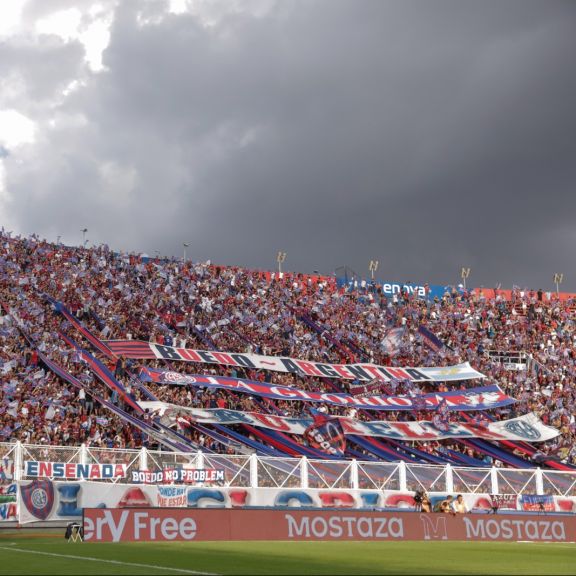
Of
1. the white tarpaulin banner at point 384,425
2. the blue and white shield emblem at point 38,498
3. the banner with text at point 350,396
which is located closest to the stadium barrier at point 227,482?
the blue and white shield emblem at point 38,498

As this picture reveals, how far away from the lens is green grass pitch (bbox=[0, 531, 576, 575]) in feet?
52.0

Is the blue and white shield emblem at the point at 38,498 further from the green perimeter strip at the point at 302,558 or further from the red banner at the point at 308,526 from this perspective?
the green perimeter strip at the point at 302,558

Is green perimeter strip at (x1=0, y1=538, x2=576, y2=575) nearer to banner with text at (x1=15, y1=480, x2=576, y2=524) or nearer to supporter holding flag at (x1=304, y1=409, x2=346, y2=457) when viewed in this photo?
Result: banner with text at (x1=15, y1=480, x2=576, y2=524)

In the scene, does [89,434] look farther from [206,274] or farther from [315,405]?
[206,274]

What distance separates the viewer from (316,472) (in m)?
35.9

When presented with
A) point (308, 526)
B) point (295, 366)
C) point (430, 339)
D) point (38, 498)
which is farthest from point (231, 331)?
point (308, 526)

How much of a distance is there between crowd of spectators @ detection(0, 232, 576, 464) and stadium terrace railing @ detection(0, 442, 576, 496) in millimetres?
4481

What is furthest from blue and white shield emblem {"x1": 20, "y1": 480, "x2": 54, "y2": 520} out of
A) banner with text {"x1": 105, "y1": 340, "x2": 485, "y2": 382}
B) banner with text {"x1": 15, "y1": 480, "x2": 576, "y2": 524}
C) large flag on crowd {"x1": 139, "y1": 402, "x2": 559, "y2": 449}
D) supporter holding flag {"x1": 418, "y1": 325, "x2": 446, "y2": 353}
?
supporter holding flag {"x1": 418, "y1": 325, "x2": 446, "y2": 353}

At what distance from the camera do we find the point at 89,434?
38.0 m

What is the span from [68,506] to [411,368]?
3124 centimetres

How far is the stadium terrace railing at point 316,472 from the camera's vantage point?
3191 cm

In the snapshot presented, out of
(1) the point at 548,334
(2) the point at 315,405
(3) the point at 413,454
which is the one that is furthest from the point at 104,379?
(1) the point at 548,334

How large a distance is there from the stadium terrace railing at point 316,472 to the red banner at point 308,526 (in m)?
6.33

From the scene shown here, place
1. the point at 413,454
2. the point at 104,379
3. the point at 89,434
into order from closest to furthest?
the point at 89,434
the point at 104,379
the point at 413,454
